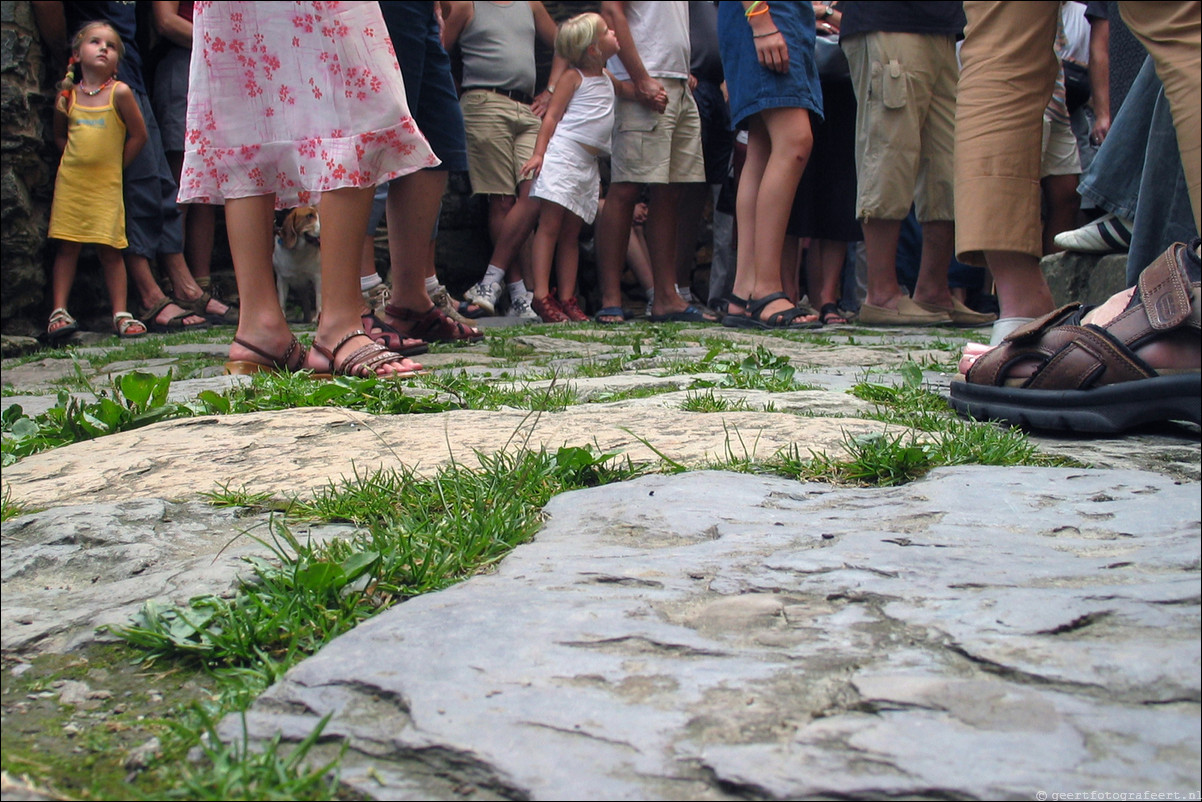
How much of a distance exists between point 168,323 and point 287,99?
161 inches

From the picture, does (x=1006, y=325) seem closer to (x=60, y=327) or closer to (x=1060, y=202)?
(x=1060, y=202)

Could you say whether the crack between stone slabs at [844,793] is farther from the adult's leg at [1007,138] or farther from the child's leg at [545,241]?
the child's leg at [545,241]

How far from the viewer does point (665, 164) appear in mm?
6113

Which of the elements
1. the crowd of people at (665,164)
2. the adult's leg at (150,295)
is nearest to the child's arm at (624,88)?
the crowd of people at (665,164)

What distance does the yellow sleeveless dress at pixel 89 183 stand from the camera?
643cm

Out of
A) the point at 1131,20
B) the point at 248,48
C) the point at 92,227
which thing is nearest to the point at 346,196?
the point at 248,48

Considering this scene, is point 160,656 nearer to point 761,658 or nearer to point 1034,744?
point 761,658

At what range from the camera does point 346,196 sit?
307 centimetres

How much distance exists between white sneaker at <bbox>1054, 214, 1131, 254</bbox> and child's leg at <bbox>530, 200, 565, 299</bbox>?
121 inches

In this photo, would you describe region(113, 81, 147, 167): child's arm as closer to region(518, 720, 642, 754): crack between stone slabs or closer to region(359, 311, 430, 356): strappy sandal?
region(359, 311, 430, 356): strappy sandal

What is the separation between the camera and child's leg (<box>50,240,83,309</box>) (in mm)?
6633

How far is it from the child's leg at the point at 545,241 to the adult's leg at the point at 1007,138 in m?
4.04

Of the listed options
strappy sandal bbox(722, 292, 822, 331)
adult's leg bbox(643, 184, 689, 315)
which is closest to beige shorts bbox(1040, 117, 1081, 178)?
strappy sandal bbox(722, 292, 822, 331)

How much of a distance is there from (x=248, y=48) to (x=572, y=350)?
70.4 inches
